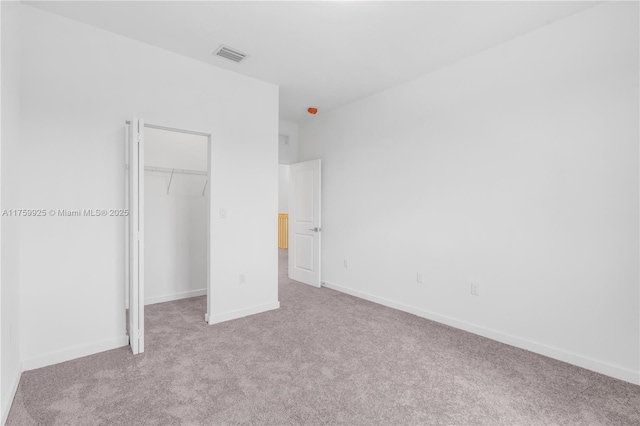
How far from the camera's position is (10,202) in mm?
2041

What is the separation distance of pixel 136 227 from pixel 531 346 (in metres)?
3.49

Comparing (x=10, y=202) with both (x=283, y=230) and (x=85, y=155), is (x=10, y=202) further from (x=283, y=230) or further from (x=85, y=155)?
(x=283, y=230)

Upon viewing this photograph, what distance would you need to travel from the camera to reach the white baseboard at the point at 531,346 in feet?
7.47

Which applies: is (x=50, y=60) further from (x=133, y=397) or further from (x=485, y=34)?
(x=485, y=34)

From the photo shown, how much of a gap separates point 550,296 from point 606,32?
2.09m

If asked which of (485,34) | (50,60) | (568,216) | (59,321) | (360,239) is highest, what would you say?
(485,34)

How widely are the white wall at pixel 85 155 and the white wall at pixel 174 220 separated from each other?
1.10m

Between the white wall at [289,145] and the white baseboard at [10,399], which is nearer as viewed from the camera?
the white baseboard at [10,399]

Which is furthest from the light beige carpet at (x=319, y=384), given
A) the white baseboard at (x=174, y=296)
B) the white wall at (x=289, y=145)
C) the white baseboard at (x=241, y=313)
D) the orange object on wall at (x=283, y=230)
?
the orange object on wall at (x=283, y=230)

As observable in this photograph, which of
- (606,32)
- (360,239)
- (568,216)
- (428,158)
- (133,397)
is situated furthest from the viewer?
(360,239)

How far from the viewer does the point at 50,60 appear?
2.46 meters

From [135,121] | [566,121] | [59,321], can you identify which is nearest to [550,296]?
[566,121]

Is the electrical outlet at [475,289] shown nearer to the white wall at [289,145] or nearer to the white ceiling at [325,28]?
the white ceiling at [325,28]

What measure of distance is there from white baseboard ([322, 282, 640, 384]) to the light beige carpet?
0.24 ft
